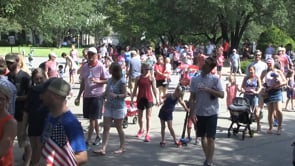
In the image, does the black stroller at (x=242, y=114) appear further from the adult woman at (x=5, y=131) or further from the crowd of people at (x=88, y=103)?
the adult woman at (x=5, y=131)

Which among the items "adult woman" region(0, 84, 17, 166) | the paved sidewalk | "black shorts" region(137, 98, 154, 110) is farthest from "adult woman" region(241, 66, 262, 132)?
"adult woman" region(0, 84, 17, 166)

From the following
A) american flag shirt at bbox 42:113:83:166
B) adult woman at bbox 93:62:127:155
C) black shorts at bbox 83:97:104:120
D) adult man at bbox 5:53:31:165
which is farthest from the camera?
black shorts at bbox 83:97:104:120

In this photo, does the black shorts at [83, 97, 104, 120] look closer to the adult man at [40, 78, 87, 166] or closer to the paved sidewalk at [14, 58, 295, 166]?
the paved sidewalk at [14, 58, 295, 166]

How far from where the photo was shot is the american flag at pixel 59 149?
360cm

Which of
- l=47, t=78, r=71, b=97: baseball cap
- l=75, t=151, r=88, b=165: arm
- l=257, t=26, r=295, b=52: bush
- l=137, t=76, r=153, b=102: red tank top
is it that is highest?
l=257, t=26, r=295, b=52: bush

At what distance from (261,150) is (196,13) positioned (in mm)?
32459

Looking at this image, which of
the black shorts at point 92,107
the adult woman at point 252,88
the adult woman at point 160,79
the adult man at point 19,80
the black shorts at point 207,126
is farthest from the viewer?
the adult woman at point 160,79

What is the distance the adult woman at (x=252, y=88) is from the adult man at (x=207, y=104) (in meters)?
3.37

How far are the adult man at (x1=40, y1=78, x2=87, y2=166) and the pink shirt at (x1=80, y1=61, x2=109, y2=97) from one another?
518 centimetres

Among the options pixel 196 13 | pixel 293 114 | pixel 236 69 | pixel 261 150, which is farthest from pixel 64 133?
pixel 196 13

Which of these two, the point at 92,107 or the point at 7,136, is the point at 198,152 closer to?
the point at 92,107

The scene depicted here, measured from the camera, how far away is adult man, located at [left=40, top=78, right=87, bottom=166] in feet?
11.8

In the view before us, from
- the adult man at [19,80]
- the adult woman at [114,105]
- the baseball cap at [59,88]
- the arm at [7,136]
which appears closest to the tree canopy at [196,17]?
the adult woman at [114,105]

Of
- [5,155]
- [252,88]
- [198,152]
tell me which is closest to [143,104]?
[198,152]
